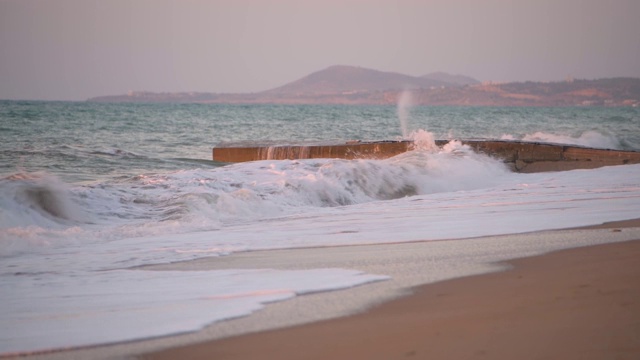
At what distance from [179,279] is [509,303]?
6.70 ft

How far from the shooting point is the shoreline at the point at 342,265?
330cm

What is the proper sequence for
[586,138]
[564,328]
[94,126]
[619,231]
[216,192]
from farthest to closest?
[94,126], [586,138], [216,192], [619,231], [564,328]

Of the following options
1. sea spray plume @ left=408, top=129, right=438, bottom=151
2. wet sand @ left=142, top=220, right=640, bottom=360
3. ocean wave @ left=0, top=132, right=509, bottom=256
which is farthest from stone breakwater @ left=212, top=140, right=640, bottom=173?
wet sand @ left=142, top=220, right=640, bottom=360

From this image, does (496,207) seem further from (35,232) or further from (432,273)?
(35,232)

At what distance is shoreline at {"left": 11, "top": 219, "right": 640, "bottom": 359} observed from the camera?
3.30 m

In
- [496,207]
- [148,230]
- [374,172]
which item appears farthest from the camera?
[374,172]

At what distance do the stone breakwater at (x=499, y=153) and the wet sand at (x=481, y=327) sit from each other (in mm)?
9970

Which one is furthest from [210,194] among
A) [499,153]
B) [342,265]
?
[499,153]

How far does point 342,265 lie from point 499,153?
10.2 meters

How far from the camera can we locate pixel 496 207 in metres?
7.70

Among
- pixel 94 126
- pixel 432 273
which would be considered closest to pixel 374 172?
pixel 432 273

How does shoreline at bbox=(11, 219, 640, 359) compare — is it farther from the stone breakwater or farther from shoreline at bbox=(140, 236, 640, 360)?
the stone breakwater

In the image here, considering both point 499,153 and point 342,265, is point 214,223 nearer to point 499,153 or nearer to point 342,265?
point 342,265

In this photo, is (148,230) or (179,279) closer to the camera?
(179,279)
